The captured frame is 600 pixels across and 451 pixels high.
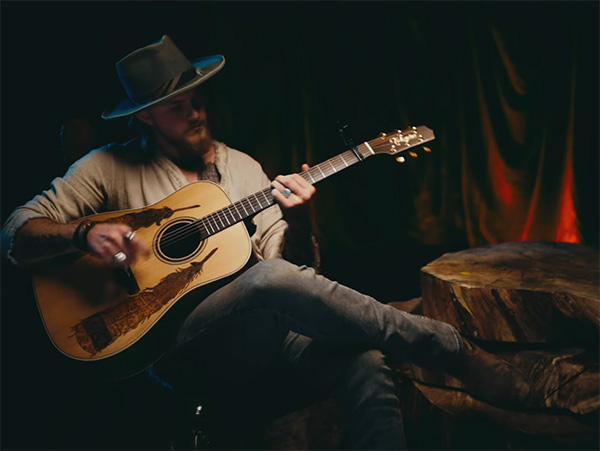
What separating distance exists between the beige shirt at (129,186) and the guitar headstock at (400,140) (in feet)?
1.96

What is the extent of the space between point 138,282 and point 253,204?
1.79 ft

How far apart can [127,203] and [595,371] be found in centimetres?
210

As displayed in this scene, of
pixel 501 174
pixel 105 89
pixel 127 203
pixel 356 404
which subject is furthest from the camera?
pixel 501 174

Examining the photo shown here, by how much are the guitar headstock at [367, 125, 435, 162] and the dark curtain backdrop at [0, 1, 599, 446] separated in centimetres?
115

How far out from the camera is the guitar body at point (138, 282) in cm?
154

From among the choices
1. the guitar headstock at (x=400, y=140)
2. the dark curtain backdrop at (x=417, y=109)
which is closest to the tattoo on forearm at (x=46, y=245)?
the guitar headstock at (x=400, y=140)

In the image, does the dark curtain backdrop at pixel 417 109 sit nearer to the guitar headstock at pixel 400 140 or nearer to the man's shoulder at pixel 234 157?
the man's shoulder at pixel 234 157

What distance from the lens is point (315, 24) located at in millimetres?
3283

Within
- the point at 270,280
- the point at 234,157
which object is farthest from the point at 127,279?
the point at 234,157

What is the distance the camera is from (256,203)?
70.2 inches

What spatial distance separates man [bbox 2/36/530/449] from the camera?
1.48m

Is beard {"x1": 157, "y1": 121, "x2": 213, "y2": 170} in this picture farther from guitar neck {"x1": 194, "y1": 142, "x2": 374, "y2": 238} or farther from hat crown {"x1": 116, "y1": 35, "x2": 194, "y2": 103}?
guitar neck {"x1": 194, "y1": 142, "x2": 374, "y2": 238}

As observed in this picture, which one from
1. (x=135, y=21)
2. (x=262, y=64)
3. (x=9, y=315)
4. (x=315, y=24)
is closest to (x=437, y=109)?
(x=315, y=24)

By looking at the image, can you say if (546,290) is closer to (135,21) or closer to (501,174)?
(501,174)
